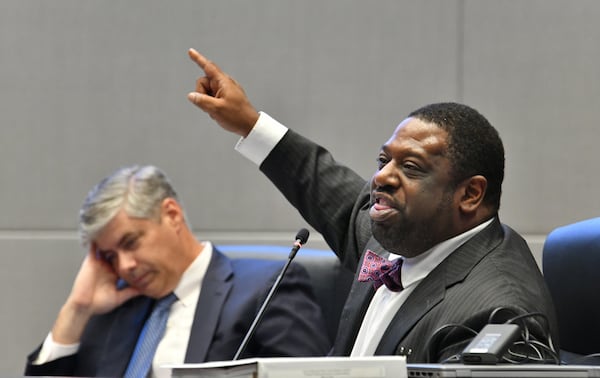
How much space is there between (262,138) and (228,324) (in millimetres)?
625

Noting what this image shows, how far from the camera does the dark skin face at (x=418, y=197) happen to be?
183 centimetres

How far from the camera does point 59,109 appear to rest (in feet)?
11.1

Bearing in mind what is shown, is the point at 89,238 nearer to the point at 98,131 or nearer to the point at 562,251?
the point at 98,131

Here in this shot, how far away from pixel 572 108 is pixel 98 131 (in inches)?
63.8


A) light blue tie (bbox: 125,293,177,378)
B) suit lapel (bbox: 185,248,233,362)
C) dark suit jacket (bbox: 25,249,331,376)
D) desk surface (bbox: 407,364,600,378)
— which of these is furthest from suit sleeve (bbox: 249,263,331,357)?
desk surface (bbox: 407,364,600,378)

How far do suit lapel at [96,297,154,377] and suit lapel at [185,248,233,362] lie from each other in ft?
0.60

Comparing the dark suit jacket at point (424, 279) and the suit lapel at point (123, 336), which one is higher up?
the dark suit jacket at point (424, 279)

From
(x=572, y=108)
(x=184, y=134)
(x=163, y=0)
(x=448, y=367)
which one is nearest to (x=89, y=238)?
(x=184, y=134)

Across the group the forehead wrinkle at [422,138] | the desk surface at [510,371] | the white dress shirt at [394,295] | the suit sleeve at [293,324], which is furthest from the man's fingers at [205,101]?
the desk surface at [510,371]

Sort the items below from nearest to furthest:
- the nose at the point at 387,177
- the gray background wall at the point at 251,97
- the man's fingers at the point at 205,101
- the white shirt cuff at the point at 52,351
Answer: the nose at the point at 387,177 → the man's fingers at the point at 205,101 → the white shirt cuff at the point at 52,351 → the gray background wall at the point at 251,97

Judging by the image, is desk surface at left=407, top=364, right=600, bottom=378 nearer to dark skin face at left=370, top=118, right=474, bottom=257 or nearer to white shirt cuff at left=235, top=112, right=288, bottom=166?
dark skin face at left=370, top=118, right=474, bottom=257

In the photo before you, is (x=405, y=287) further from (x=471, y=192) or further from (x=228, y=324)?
(x=228, y=324)

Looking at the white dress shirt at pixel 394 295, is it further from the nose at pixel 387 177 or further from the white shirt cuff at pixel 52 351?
the white shirt cuff at pixel 52 351

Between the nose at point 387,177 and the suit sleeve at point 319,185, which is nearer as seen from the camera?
the nose at point 387,177
